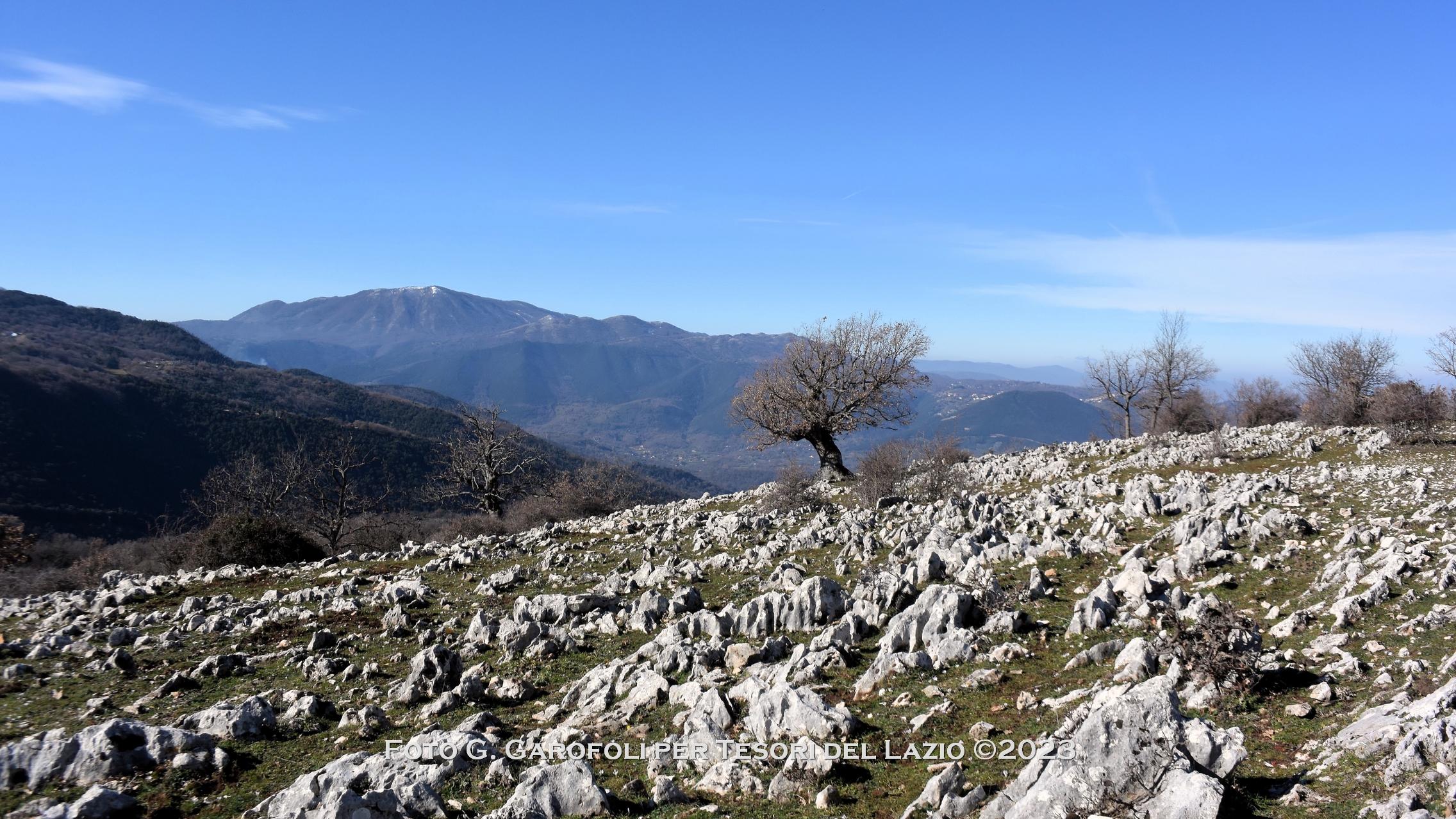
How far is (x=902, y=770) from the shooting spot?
8.68 meters

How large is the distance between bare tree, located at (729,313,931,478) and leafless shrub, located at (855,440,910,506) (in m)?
9.38

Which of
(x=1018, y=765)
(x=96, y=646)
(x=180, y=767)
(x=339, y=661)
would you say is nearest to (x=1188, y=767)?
(x=1018, y=765)

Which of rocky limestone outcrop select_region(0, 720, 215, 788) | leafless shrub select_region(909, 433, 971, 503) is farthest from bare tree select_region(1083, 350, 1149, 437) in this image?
rocky limestone outcrop select_region(0, 720, 215, 788)

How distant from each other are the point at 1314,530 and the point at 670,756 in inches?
613

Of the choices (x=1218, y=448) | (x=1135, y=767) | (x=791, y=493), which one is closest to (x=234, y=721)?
(x=1135, y=767)

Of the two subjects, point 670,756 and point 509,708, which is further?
point 509,708

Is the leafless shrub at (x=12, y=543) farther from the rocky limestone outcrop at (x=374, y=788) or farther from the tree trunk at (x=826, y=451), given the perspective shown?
the tree trunk at (x=826, y=451)

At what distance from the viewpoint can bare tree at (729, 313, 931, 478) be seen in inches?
1540

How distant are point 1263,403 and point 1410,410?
33.7 meters

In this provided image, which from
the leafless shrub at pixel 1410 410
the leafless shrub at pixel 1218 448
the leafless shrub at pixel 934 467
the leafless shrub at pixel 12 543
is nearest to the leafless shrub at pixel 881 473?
the leafless shrub at pixel 934 467

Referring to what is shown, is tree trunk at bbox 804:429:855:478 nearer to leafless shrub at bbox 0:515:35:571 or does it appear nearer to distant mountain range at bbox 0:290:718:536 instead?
leafless shrub at bbox 0:515:35:571

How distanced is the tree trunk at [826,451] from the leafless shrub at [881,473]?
9692 mm

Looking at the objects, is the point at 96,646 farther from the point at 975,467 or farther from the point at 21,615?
the point at 975,467

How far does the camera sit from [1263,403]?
60.8 metres
